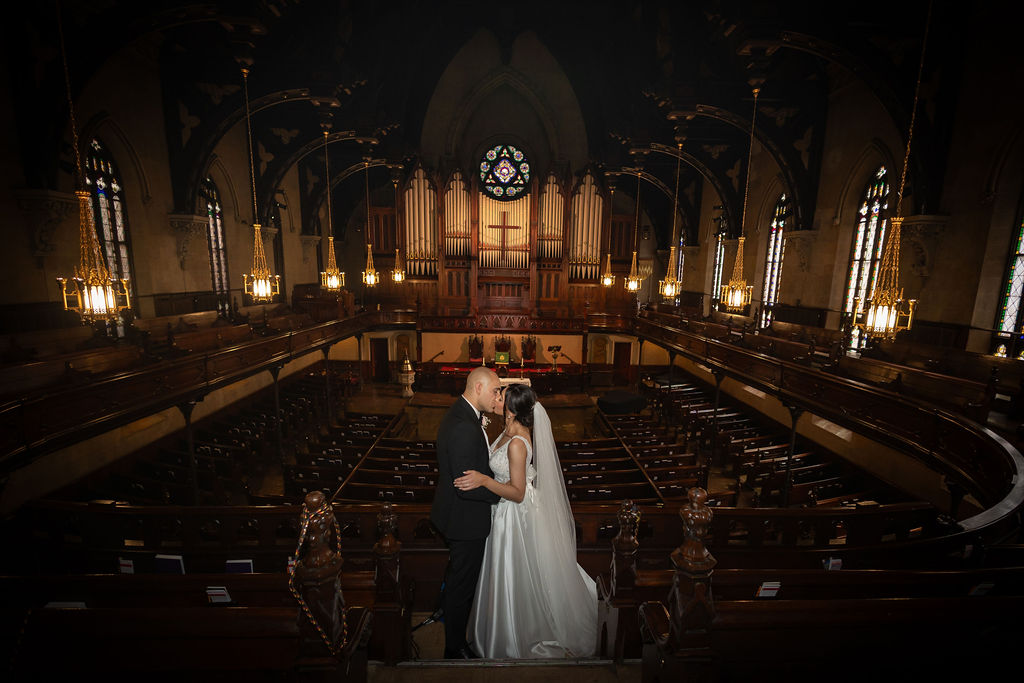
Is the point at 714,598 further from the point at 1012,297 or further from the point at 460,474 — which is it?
the point at 1012,297

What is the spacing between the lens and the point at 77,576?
2.51 m

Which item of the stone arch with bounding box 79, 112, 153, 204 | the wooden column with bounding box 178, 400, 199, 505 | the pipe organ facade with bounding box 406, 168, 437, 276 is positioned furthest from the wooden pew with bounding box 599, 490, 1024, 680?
the pipe organ facade with bounding box 406, 168, 437, 276

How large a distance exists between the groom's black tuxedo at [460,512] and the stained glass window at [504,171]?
17497 mm

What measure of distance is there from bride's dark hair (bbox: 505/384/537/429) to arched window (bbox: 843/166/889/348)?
11.9 m

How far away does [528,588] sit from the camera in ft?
11.1

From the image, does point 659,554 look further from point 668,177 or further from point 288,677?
point 668,177

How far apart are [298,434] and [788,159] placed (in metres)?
17.3

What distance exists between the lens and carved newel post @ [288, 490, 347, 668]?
→ 190cm

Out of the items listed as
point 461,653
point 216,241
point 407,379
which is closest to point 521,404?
point 461,653

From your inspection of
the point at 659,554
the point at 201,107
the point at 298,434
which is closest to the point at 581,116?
the point at 201,107

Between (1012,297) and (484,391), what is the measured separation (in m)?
11.5

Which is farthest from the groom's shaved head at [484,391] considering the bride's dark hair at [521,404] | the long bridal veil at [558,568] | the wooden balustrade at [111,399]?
the wooden balustrade at [111,399]

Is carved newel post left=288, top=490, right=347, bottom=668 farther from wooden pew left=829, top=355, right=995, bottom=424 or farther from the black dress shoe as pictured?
wooden pew left=829, top=355, right=995, bottom=424

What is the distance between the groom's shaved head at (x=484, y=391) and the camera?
3098mm
